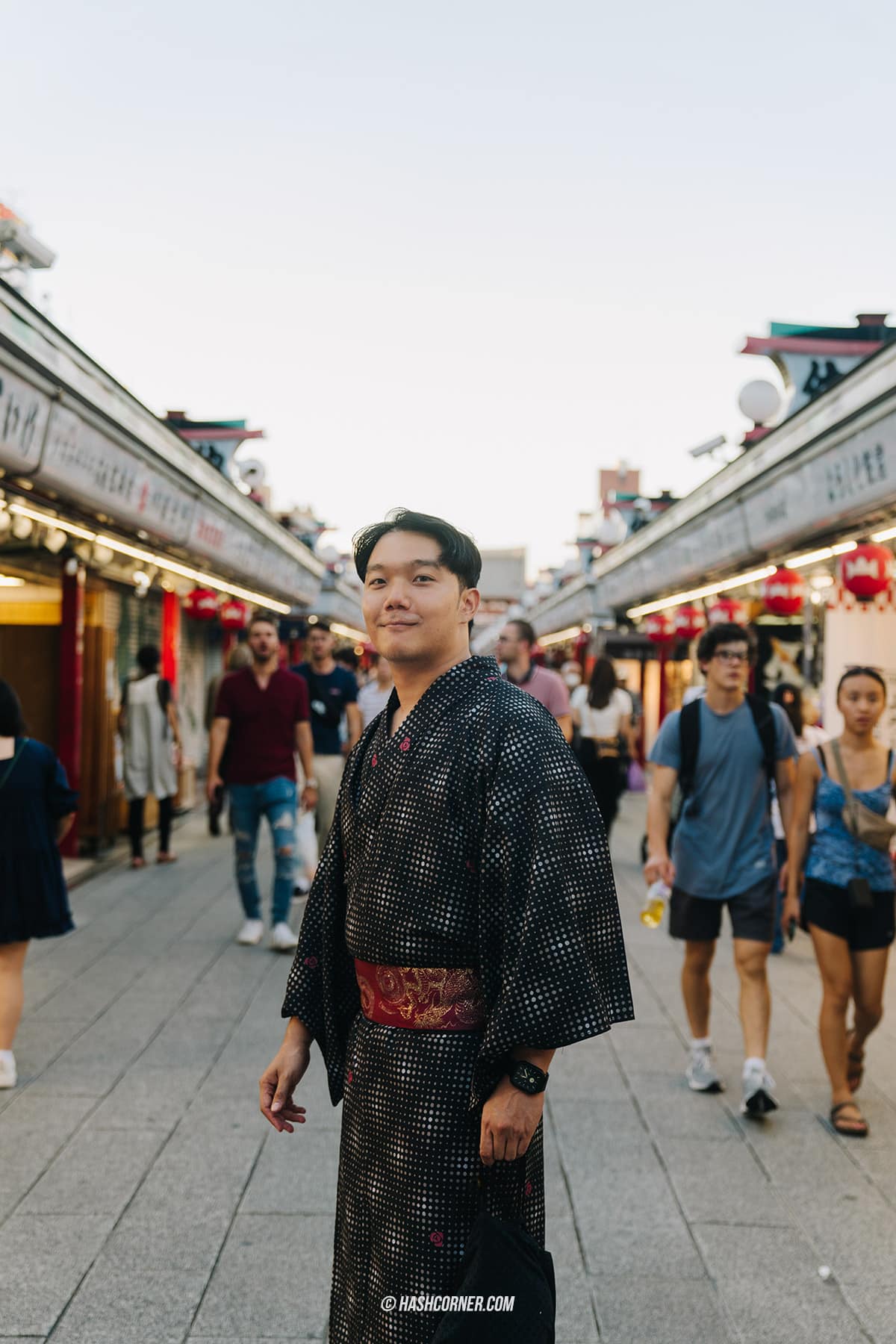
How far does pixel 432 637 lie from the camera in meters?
2.15

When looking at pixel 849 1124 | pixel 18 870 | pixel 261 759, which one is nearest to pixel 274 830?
pixel 261 759

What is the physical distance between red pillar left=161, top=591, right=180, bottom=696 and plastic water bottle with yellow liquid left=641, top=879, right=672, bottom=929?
30.1 ft

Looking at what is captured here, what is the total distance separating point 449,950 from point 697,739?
2781 mm

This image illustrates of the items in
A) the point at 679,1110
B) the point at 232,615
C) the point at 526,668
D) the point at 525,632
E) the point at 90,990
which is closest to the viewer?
the point at 679,1110

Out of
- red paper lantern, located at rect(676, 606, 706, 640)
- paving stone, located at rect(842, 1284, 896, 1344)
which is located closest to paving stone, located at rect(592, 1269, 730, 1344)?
paving stone, located at rect(842, 1284, 896, 1344)

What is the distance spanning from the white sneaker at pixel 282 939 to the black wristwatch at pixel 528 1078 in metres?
5.08

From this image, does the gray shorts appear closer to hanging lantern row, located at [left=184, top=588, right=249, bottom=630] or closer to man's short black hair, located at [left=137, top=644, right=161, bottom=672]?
man's short black hair, located at [left=137, top=644, right=161, bottom=672]

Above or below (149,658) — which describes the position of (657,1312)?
below

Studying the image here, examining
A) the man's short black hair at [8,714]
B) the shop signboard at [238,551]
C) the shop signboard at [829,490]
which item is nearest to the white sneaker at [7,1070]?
the man's short black hair at [8,714]

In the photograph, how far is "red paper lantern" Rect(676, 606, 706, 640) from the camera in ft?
47.0

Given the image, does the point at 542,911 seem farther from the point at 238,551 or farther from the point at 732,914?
the point at 238,551

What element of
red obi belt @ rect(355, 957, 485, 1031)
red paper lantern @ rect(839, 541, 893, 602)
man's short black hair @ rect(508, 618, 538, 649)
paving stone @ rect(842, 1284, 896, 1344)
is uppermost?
red paper lantern @ rect(839, 541, 893, 602)

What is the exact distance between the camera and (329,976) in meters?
2.28

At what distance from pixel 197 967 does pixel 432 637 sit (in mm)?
4833
